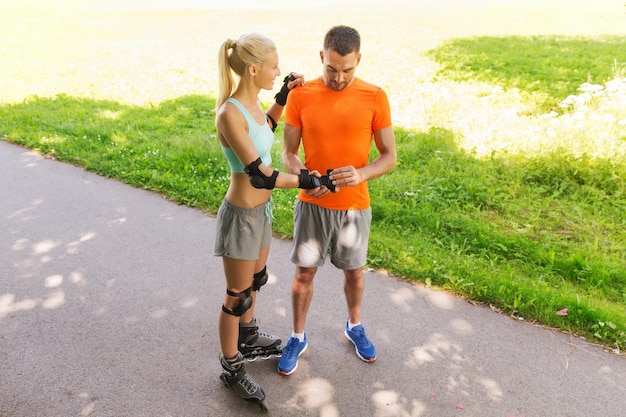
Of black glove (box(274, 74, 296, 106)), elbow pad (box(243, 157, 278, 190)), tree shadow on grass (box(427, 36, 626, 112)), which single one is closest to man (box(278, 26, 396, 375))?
black glove (box(274, 74, 296, 106))

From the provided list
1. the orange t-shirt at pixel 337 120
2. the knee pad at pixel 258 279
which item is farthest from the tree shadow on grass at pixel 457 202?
the orange t-shirt at pixel 337 120

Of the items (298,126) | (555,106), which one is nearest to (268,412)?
(298,126)

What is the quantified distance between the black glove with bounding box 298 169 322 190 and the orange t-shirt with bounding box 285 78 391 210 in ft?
0.92

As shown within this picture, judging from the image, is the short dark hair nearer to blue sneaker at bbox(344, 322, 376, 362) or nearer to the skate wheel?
blue sneaker at bbox(344, 322, 376, 362)

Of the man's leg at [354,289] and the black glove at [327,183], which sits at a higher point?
the black glove at [327,183]

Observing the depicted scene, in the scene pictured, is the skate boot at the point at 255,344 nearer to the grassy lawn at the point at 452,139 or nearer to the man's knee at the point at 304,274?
the man's knee at the point at 304,274

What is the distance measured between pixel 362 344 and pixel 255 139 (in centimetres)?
163

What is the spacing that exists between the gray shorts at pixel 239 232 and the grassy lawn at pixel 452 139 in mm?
1901

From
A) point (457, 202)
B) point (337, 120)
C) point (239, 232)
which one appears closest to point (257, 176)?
point (239, 232)

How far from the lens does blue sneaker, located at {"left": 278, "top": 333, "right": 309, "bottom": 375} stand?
133 inches

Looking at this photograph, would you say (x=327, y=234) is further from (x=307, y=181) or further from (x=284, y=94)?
(x=284, y=94)

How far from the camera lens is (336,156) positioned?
3068 millimetres

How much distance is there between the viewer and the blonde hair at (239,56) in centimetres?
269

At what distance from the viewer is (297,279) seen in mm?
3352
